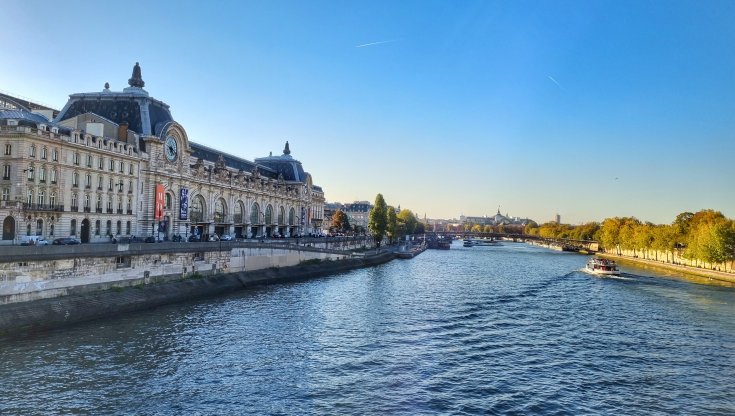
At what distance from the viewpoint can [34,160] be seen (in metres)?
47.6

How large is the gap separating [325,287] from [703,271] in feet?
225

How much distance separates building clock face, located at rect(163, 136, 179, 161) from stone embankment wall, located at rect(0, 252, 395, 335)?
18.8m

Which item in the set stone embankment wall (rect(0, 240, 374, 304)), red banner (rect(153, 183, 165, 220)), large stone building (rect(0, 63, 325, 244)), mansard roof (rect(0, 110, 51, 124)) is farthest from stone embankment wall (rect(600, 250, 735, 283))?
mansard roof (rect(0, 110, 51, 124))

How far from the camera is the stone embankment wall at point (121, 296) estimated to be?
32188 millimetres

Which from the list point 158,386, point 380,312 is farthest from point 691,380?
point 158,386

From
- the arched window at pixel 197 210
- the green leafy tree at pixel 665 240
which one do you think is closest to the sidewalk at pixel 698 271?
the green leafy tree at pixel 665 240

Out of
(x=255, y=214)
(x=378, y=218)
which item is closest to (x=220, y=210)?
(x=255, y=214)

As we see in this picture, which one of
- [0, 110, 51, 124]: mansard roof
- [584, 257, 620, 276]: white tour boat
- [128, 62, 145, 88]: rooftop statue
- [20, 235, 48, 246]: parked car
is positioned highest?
[128, 62, 145, 88]: rooftop statue

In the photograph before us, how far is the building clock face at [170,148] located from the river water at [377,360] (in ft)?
94.2

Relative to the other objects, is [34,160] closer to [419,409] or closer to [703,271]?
[419,409]

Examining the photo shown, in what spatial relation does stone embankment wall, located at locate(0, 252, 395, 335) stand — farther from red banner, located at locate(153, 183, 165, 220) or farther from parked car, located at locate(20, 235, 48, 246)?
red banner, located at locate(153, 183, 165, 220)

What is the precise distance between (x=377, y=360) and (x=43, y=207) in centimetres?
3914

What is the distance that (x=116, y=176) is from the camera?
59.4 m

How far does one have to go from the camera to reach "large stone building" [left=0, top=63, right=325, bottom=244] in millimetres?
47469
